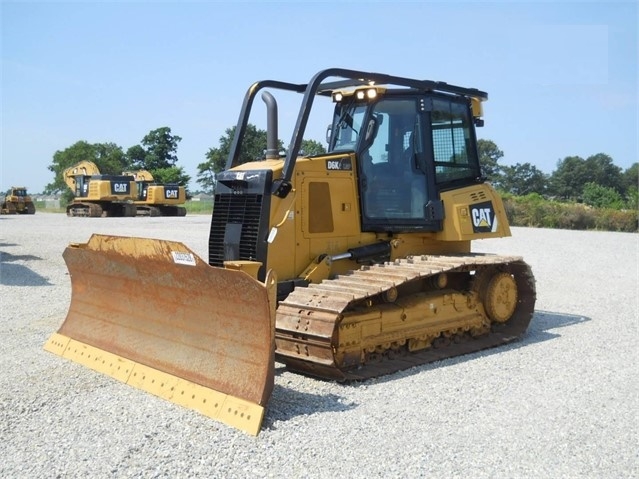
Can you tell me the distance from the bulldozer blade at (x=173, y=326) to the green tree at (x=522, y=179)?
203ft

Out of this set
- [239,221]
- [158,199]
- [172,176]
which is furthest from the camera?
[172,176]

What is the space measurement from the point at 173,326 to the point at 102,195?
36056mm

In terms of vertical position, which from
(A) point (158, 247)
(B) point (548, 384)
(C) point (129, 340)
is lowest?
(B) point (548, 384)

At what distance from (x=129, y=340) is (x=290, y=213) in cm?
200

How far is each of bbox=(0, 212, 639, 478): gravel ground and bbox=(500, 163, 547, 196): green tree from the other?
59827 millimetres

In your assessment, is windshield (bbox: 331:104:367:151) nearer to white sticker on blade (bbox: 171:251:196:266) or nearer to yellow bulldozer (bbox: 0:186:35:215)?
white sticker on blade (bbox: 171:251:196:266)

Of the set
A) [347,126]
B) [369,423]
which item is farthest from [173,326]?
[347,126]

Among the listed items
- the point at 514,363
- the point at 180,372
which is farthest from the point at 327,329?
the point at 514,363

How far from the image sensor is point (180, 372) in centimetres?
569

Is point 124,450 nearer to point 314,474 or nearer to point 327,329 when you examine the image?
point 314,474

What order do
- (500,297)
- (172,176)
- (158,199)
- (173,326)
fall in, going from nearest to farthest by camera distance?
(173,326), (500,297), (158,199), (172,176)

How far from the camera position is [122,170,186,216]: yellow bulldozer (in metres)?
42.0

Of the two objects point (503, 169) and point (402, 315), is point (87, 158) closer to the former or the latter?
point (503, 169)

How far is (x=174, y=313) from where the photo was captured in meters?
6.00
